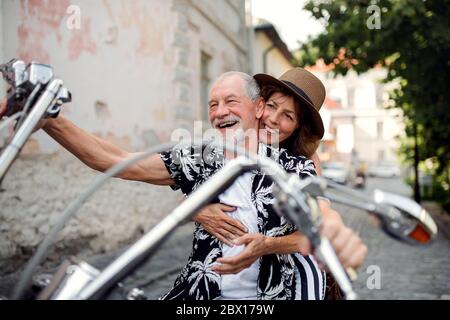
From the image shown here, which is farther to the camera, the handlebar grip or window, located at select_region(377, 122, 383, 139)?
window, located at select_region(377, 122, 383, 139)

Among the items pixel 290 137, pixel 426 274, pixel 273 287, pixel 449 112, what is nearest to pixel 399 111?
pixel 449 112

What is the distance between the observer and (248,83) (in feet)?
5.93

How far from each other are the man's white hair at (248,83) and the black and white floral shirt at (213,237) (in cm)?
22

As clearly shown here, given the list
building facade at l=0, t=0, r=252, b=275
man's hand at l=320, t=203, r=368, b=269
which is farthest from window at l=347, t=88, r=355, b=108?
man's hand at l=320, t=203, r=368, b=269

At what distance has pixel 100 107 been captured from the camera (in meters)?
6.06

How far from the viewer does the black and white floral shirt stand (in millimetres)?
1535

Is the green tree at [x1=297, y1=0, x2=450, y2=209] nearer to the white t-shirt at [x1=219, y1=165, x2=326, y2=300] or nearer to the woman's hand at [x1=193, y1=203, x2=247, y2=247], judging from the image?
the white t-shirt at [x1=219, y1=165, x2=326, y2=300]

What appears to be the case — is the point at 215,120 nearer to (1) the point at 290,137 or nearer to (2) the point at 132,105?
(1) the point at 290,137

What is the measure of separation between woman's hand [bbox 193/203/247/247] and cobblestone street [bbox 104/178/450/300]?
184cm

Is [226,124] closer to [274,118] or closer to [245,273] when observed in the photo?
[274,118]

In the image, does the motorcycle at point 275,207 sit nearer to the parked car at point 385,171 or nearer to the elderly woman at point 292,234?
the elderly woman at point 292,234

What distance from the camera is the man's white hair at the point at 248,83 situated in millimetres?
1786

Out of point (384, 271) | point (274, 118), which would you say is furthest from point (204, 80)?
point (274, 118)

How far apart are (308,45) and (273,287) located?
296 inches
